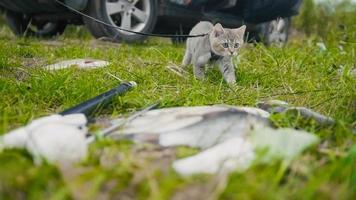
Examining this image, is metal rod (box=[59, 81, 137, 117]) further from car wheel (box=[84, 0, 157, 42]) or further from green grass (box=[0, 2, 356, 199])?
car wheel (box=[84, 0, 157, 42])

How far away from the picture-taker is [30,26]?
6.48 meters

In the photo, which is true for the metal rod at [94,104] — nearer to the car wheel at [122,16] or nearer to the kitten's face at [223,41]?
the kitten's face at [223,41]

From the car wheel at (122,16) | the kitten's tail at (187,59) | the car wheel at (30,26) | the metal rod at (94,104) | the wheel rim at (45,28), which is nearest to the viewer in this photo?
the metal rod at (94,104)

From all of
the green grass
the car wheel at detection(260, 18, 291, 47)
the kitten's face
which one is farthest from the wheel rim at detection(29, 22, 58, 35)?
the kitten's face

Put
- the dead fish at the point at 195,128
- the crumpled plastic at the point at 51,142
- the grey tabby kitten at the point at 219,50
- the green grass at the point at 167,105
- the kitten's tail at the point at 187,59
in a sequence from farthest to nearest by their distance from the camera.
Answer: the kitten's tail at the point at 187,59, the grey tabby kitten at the point at 219,50, the dead fish at the point at 195,128, the crumpled plastic at the point at 51,142, the green grass at the point at 167,105

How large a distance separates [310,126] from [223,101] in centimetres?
80

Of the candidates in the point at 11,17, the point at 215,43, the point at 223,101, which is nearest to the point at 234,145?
the point at 223,101

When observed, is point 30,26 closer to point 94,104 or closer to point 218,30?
point 218,30

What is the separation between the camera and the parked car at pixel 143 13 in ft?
16.4

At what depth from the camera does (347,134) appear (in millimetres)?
1681

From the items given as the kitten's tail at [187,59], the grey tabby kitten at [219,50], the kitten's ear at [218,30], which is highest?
the kitten's ear at [218,30]

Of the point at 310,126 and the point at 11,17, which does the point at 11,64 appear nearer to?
the point at 310,126

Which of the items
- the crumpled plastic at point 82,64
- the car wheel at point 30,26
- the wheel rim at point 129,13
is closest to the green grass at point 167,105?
the crumpled plastic at point 82,64

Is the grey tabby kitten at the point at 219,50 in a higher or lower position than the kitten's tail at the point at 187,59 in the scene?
→ higher
